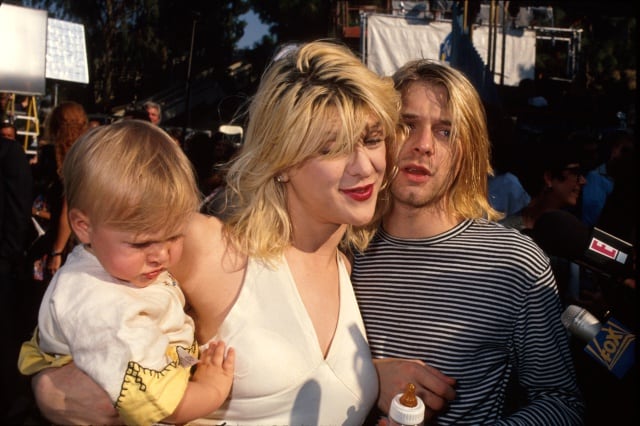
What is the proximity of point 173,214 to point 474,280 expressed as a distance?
101 centimetres

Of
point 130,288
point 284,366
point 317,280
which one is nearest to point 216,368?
point 284,366

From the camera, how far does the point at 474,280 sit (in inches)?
74.9

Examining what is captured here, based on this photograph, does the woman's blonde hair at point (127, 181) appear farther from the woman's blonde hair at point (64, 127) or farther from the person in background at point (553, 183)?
the woman's blonde hair at point (64, 127)

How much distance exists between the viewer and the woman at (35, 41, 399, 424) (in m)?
1.75

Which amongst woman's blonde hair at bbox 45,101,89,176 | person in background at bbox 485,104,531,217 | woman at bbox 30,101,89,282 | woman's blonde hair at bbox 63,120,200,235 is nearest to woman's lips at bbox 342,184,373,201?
woman's blonde hair at bbox 63,120,200,235

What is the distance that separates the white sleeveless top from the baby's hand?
0.04 metres

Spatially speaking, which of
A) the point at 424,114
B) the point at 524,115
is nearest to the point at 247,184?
the point at 424,114

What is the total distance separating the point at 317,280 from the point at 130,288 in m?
0.66

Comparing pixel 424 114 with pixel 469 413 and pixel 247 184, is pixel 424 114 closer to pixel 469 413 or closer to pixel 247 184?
pixel 247 184

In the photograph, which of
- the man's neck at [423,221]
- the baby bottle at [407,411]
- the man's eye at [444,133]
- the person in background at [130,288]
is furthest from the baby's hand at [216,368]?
the man's eye at [444,133]

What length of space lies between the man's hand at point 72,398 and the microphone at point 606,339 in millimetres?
1303

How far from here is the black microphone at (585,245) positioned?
4.98 feet

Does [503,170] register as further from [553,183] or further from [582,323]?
[582,323]

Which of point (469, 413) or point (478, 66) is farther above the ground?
point (478, 66)
